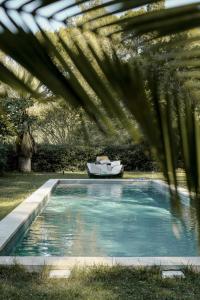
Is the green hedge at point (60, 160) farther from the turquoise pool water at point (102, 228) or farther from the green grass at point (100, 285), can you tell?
the green grass at point (100, 285)

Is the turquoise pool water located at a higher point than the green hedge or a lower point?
lower

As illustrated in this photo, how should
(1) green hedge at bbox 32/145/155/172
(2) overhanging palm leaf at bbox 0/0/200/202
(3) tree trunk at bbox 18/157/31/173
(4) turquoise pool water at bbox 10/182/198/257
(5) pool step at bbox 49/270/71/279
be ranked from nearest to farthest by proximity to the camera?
(2) overhanging palm leaf at bbox 0/0/200/202, (5) pool step at bbox 49/270/71/279, (4) turquoise pool water at bbox 10/182/198/257, (3) tree trunk at bbox 18/157/31/173, (1) green hedge at bbox 32/145/155/172

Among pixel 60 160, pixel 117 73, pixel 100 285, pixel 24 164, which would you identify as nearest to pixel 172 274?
pixel 100 285

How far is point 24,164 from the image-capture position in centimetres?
2298

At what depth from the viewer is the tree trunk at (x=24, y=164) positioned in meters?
22.9

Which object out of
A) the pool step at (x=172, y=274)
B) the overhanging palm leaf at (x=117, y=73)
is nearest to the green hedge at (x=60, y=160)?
the pool step at (x=172, y=274)

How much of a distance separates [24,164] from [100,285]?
18933 millimetres

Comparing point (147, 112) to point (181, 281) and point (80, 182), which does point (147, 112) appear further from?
point (80, 182)

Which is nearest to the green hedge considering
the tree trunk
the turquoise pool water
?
the tree trunk

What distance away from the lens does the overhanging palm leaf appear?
0.35m

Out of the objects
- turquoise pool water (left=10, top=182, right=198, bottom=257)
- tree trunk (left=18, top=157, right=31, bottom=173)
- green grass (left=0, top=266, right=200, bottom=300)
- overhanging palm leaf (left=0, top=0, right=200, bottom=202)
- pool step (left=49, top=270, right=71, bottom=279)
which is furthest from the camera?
tree trunk (left=18, top=157, right=31, bottom=173)

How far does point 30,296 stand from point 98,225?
17.2 ft

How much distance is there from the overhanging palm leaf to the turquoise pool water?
311 centimetres

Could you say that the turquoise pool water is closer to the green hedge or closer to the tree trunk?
the tree trunk
